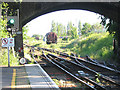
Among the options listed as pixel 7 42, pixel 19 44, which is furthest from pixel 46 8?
pixel 7 42

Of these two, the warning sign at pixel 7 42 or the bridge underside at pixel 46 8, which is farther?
the bridge underside at pixel 46 8

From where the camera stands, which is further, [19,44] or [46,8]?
[46,8]

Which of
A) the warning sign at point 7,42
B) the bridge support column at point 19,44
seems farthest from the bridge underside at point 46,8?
the warning sign at point 7,42

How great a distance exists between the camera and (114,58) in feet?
65.1

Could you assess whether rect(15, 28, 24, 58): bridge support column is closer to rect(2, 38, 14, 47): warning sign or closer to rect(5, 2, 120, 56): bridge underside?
rect(5, 2, 120, 56): bridge underside

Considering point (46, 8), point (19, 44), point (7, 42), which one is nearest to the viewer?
point (7, 42)

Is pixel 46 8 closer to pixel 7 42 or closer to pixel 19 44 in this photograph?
pixel 19 44

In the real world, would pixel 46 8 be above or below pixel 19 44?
above

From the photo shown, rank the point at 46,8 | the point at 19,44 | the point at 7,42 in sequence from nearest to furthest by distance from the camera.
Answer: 1. the point at 7,42
2. the point at 19,44
3. the point at 46,8

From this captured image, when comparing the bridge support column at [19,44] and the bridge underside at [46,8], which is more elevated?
the bridge underside at [46,8]

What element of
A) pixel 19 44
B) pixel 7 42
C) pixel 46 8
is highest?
pixel 46 8

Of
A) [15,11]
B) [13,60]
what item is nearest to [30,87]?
[13,60]

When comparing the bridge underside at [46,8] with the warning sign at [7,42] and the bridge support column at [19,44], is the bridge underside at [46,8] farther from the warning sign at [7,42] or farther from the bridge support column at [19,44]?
the warning sign at [7,42]

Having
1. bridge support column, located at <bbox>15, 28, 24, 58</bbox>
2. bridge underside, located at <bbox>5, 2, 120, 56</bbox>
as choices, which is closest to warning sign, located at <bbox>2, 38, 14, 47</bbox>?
bridge support column, located at <bbox>15, 28, 24, 58</bbox>
